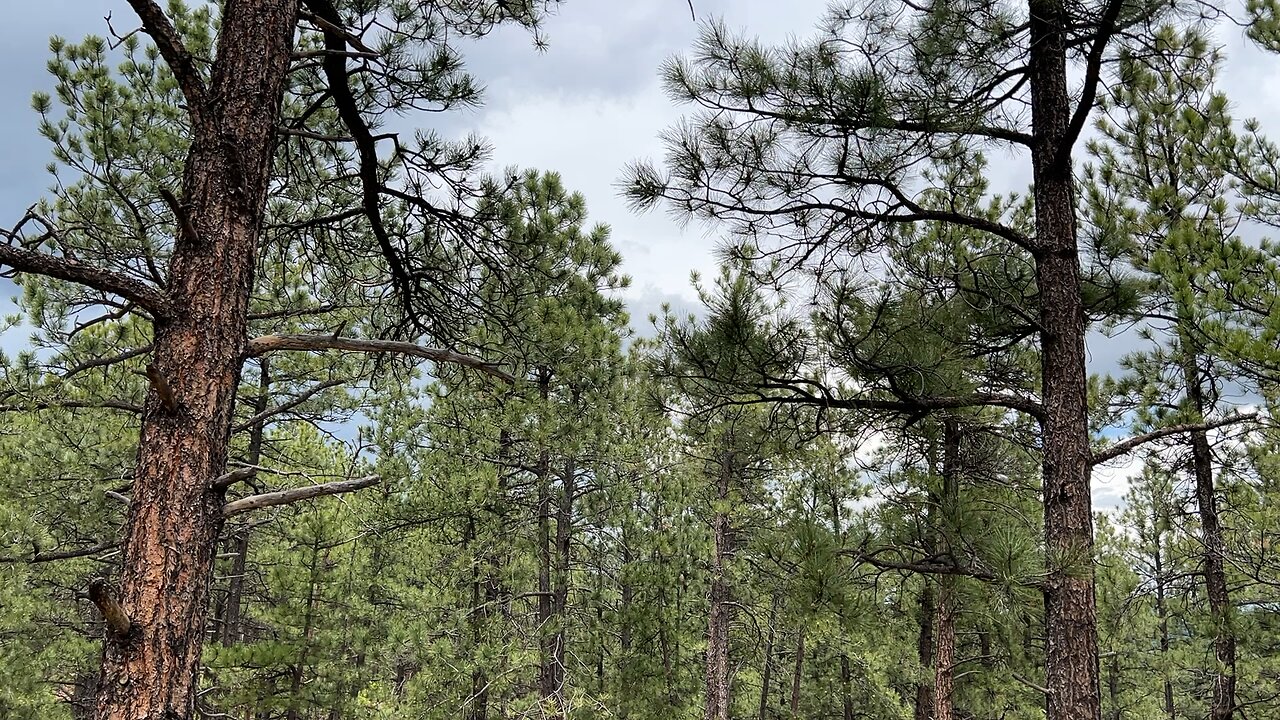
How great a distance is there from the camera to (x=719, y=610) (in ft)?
31.1

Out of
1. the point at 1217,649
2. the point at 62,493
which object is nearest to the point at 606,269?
the point at 62,493

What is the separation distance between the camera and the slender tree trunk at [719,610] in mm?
9141

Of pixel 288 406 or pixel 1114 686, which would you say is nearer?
pixel 288 406

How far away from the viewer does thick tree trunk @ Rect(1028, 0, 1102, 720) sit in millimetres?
3168

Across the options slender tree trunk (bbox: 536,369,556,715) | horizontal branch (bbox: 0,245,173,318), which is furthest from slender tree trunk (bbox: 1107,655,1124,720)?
horizontal branch (bbox: 0,245,173,318)

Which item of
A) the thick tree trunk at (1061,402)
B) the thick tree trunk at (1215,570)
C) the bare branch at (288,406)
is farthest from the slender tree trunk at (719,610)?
the bare branch at (288,406)

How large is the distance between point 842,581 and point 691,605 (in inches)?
265

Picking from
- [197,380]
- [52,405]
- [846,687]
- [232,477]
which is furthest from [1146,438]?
[846,687]

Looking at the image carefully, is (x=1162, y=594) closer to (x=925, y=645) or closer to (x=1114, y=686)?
(x=925, y=645)

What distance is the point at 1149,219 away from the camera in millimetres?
4348

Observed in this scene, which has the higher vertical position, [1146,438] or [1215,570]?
[1146,438]

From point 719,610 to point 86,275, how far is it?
8.85m

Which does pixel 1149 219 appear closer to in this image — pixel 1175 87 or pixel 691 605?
pixel 1175 87

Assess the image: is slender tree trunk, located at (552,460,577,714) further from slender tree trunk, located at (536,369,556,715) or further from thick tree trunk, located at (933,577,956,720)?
thick tree trunk, located at (933,577,956,720)
